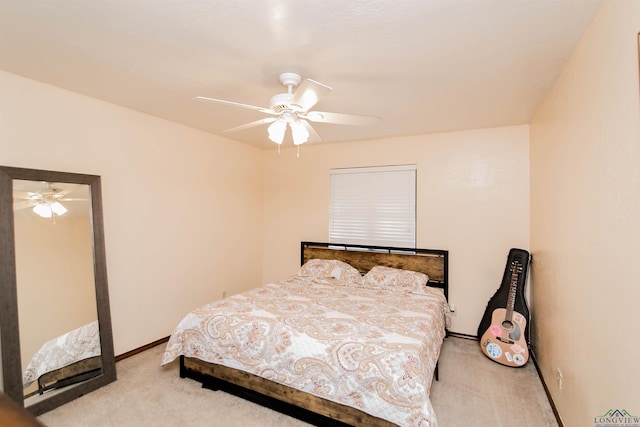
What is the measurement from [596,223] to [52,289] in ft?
12.1

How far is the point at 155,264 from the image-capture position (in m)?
3.34

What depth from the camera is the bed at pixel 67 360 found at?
7.44ft

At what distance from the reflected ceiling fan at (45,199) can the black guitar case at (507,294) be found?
412 centimetres

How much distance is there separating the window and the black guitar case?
3.46 feet

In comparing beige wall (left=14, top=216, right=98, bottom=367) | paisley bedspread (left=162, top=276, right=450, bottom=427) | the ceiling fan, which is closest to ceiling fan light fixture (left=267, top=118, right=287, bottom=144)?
the ceiling fan

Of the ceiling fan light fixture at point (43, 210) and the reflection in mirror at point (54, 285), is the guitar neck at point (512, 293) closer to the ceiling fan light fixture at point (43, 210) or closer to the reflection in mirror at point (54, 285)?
the reflection in mirror at point (54, 285)

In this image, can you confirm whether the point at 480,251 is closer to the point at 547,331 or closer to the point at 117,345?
the point at 547,331

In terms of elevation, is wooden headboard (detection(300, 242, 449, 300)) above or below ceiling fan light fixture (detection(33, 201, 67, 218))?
below

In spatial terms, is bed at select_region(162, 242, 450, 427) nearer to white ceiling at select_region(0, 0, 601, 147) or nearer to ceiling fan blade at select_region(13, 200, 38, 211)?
ceiling fan blade at select_region(13, 200, 38, 211)

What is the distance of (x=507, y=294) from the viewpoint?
314cm

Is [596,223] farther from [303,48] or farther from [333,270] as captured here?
[333,270]

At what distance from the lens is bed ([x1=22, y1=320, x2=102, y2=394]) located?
7.44 ft

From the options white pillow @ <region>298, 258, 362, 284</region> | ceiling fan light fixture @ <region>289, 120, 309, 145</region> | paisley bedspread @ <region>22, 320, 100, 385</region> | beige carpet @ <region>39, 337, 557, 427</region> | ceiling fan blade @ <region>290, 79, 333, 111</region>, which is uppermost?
ceiling fan blade @ <region>290, 79, 333, 111</region>

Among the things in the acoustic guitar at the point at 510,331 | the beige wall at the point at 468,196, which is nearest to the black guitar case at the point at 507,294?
the acoustic guitar at the point at 510,331
